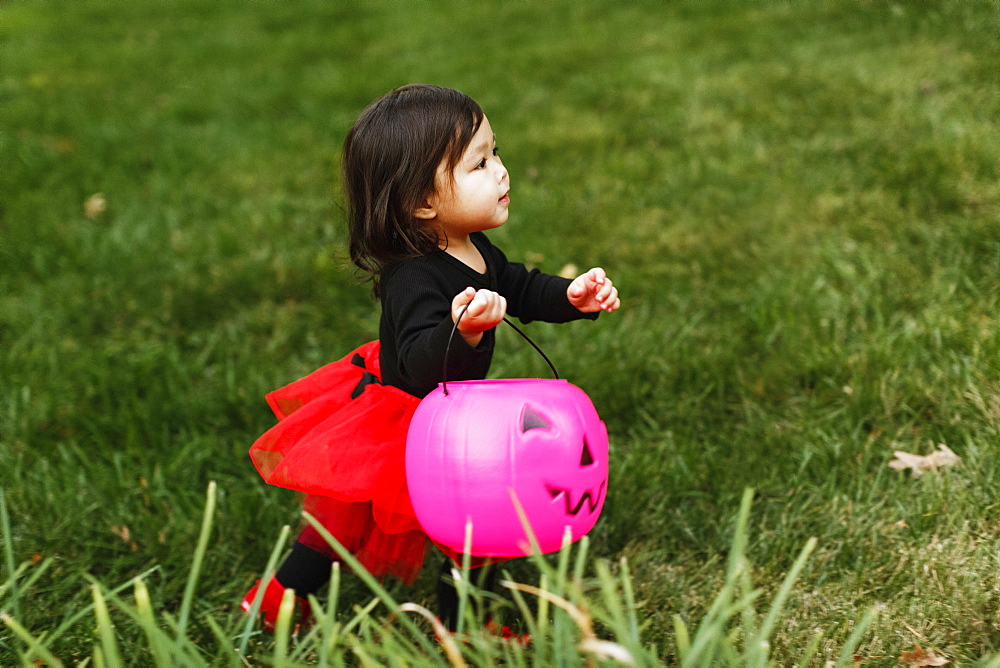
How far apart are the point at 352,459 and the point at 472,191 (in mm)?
644

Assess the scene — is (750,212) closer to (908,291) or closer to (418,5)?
(908,291)

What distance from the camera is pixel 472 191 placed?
A: 1.96 metres

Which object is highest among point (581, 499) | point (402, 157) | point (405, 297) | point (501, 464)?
point (402, 157)

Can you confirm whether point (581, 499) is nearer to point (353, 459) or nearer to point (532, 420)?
point (532, 420)

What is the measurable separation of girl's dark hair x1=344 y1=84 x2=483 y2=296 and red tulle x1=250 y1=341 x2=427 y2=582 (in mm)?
358

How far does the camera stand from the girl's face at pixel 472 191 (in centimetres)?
196

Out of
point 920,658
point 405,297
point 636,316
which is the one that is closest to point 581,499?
point 405,297

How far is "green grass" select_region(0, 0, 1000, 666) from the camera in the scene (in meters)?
2.23

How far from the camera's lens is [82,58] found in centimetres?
752

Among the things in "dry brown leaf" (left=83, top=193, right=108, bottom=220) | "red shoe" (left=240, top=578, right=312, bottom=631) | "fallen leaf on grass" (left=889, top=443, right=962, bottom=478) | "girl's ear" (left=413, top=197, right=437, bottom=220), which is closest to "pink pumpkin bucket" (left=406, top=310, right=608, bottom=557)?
"girl's ear" (left=413, top=197, right=437, bottom=220)

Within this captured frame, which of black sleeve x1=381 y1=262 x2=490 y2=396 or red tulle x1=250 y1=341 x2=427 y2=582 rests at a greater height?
black sleeve x1=381 y1=262 x2=490 y2=396

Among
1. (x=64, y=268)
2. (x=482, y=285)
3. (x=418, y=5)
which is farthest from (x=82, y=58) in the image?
(x=482, y=285)

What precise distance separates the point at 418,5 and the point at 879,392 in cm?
701

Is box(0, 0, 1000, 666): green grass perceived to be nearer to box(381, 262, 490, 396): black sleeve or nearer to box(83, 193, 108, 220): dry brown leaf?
box(83, 193, 108, 220): dry brown leaf
